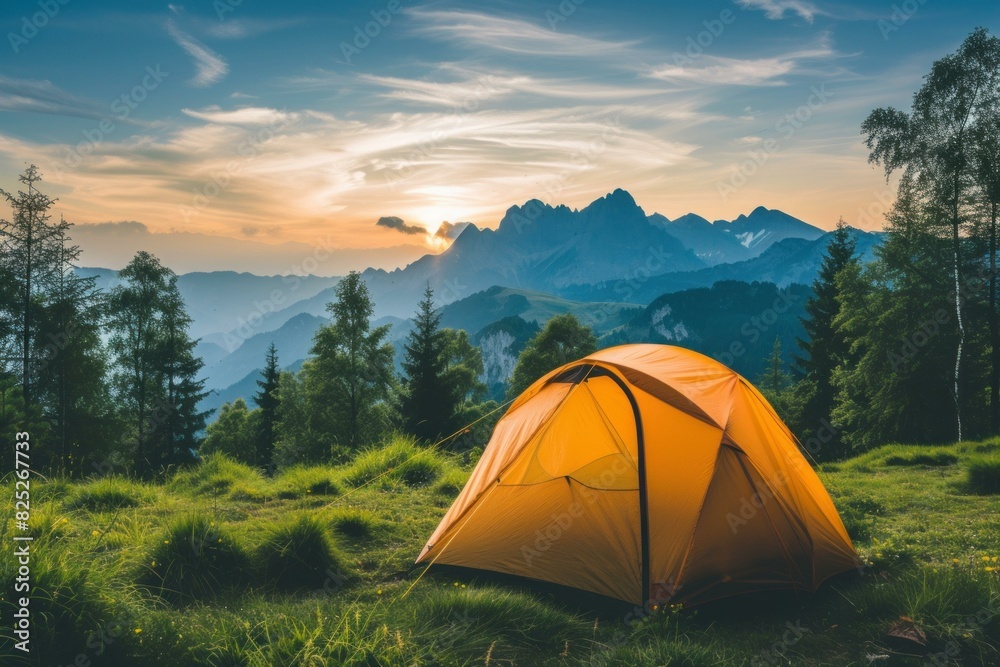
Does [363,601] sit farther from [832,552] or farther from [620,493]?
[832,552]

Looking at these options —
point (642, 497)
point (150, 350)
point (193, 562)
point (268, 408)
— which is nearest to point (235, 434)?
point (268, 408)

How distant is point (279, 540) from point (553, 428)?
3544 mm

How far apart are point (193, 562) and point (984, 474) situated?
488 inches

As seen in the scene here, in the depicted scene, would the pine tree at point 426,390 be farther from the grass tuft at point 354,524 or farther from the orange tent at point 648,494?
the orange tent at point 648,494

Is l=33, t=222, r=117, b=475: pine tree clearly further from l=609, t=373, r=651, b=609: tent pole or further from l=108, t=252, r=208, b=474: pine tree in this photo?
l=609, t=373, r=651, b=609: tent pole

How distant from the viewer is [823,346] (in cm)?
4022

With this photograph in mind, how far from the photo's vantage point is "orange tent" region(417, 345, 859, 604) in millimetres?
6062

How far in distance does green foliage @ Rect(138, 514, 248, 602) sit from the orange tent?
209cm

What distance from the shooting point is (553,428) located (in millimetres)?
7445

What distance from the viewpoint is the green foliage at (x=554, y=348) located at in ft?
161

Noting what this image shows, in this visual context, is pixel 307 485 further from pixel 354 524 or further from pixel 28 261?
pixel 28 261

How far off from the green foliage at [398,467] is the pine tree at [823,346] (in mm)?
35787

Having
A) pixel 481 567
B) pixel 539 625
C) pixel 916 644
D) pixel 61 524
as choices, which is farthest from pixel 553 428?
pixel 61 524

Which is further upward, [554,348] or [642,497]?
[554,348]
